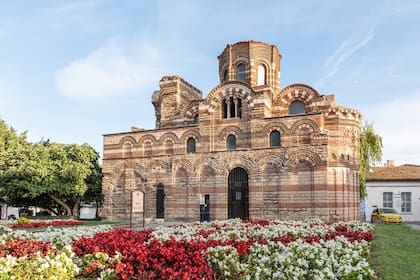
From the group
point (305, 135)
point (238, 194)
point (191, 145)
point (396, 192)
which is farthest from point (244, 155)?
point (396, 192)

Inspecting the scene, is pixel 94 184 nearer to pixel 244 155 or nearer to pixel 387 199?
pixel 244 155

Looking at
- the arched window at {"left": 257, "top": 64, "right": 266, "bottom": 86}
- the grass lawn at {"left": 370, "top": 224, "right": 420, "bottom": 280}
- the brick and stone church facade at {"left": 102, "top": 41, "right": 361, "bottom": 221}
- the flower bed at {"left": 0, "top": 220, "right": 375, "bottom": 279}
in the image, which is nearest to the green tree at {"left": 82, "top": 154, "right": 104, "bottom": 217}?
the brick and stone church facade at {"left": 102, "top": 41, "right": 361, "bottom": 221}

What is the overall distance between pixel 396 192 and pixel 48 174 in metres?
29.3

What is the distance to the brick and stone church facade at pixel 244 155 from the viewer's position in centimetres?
2281

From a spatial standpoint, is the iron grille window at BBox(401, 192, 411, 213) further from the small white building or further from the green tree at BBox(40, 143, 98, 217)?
the green tree at BBox(40, 143, 98, 217)

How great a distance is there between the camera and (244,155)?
80.3ft

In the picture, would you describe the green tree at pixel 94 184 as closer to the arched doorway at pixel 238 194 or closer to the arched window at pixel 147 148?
the arched window at pixel 147 148

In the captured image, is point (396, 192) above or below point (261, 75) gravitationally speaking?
below

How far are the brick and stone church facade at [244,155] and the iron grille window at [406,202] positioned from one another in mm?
10661

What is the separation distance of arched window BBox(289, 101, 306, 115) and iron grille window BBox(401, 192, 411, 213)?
13.9 m

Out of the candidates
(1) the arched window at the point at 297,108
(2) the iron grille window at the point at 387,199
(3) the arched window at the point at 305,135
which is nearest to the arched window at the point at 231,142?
(3) the arched window at the point at 305,135

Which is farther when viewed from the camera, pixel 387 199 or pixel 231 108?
pixel 387 199

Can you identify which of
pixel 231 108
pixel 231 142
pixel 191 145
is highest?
pixel 231 108

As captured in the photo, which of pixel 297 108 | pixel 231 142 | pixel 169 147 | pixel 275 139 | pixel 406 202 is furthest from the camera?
pixel 406 202
